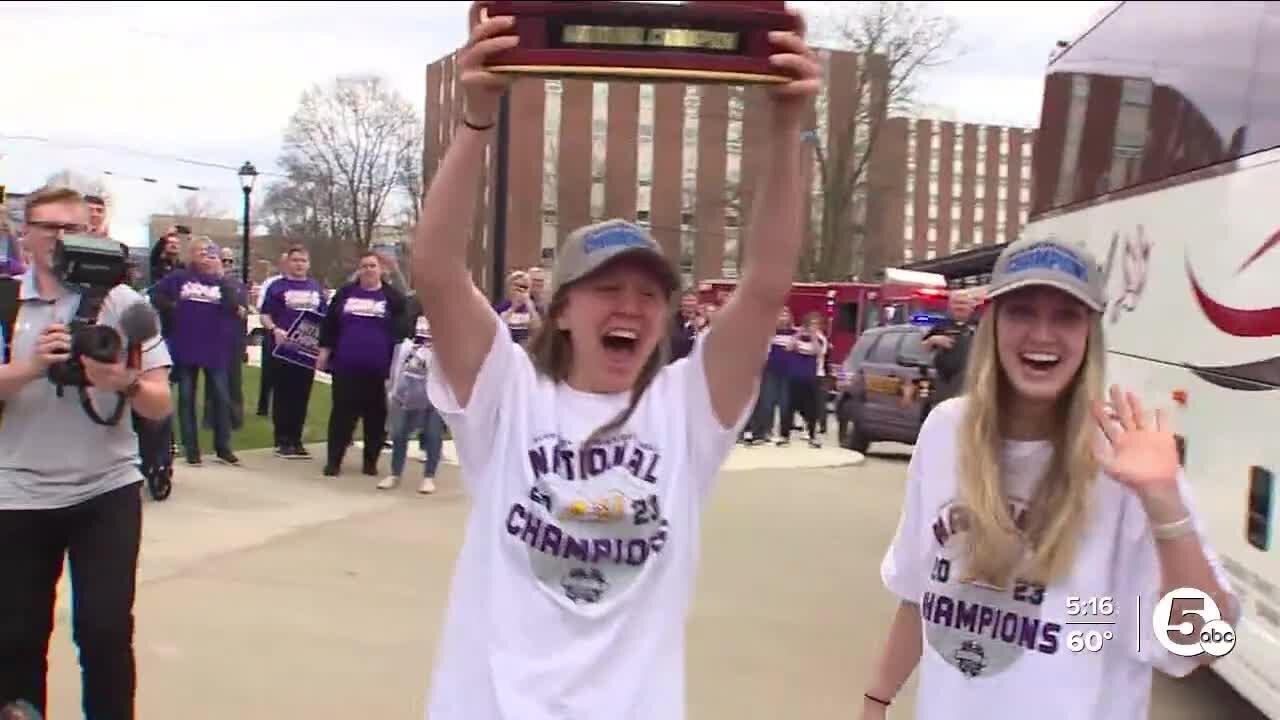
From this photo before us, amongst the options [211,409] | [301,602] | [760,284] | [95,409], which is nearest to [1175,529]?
[760,284]

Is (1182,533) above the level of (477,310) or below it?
below

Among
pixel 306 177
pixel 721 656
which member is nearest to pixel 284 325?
pixel 721 656

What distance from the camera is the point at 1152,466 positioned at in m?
2.17

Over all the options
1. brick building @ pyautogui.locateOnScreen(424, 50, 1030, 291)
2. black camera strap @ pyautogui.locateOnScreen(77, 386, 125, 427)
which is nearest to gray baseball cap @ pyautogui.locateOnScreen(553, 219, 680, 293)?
black camera strap @ pyautogui.locateOnScreen(77, 386, 125, 427)

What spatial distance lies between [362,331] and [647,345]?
8.38 metres

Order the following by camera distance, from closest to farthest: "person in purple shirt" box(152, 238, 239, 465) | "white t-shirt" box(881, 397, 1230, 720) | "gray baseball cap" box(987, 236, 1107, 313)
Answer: "white t-shirt" box(881, 397, 1230, 720) < "gray baseball cap" box(987, 236, 1107, 313) < "person in purple shirt" box(152, 238, 239, 465)

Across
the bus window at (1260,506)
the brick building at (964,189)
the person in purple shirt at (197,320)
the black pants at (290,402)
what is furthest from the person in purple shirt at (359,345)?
the brick building at (964,189)

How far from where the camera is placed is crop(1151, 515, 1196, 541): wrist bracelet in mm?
2164

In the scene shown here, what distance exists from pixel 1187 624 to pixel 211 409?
964cm

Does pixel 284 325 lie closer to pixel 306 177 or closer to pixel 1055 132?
pixel 1055 132

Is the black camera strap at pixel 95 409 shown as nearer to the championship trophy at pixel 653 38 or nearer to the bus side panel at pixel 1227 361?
the championship trophy at pixel 653 38

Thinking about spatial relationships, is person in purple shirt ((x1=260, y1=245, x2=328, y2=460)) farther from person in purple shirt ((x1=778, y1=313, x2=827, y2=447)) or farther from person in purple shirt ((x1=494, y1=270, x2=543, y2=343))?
person in purple shirt ((x1=778, y1=313, x2=827, y2=447))

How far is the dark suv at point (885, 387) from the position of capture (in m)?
14.4

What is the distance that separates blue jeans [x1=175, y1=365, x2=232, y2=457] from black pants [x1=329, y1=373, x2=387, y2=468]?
865 mm
